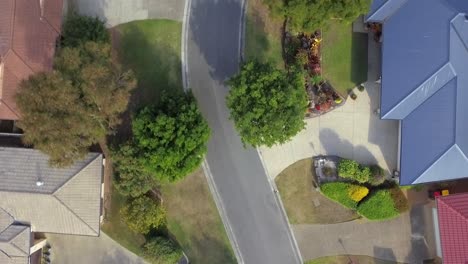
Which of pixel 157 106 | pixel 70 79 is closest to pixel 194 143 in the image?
pixel 157 106

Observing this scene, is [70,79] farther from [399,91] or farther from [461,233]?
[461,233]

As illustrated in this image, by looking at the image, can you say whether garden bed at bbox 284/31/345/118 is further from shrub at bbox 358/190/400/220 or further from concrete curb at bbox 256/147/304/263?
shrub at bbox 358/190/400/220

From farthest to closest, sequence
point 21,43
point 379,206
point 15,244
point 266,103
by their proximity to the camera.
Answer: point 379,206 < point 15,244 < point 21,43 < point 266,103

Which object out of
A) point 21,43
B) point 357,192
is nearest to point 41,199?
point 21,43

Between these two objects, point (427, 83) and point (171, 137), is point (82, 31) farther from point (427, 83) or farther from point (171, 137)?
point (427, 83)

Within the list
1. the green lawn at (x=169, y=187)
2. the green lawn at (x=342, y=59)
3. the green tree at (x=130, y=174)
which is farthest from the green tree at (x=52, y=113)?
the green lawn at (x=342, y=59)

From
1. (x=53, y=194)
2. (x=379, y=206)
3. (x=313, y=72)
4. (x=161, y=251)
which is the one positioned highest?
(x=313, y=72)
